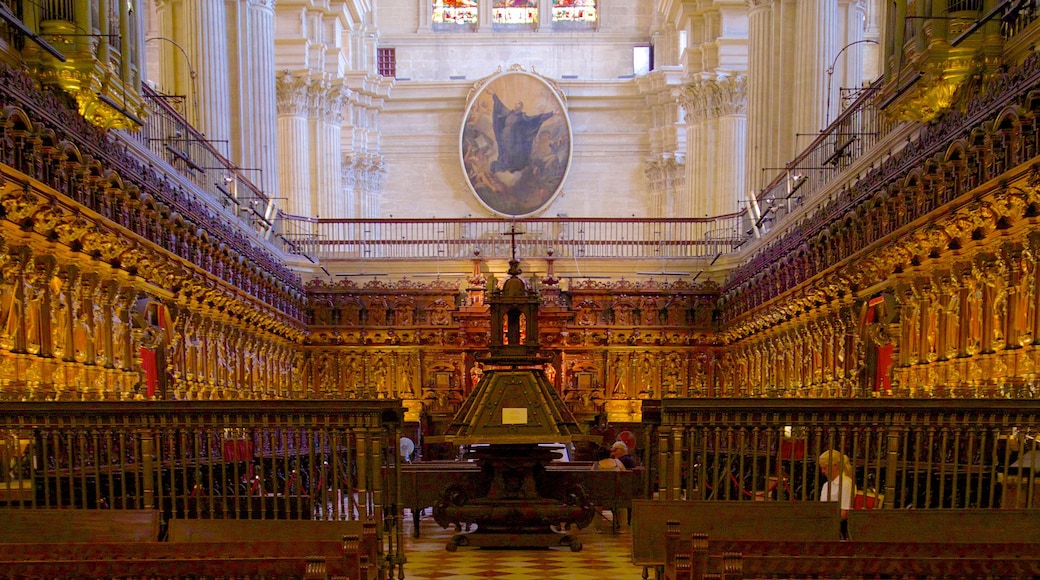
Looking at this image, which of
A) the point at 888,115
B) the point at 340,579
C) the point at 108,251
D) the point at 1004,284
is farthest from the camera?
the point at 888,115

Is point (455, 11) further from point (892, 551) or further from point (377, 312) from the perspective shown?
point (892, 551)

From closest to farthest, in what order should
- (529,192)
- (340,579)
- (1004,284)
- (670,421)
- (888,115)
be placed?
(340,579)
(670,421)
(1004,284)
(888,115)
(529,192)

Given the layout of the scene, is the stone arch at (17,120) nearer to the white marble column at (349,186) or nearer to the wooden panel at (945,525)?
the wooden panel at (945,525)

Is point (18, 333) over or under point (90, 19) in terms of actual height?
under

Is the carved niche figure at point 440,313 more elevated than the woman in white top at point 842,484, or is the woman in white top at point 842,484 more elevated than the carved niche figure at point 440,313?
the carved niche figure at point 440,313

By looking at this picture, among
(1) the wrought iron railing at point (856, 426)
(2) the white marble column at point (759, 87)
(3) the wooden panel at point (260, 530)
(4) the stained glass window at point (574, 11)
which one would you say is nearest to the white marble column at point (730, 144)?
(2) the white marble column at point (759, 87)

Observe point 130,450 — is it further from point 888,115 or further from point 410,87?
point 410,87

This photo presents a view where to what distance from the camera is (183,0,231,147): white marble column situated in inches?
873

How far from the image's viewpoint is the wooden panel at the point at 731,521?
6.39 metres

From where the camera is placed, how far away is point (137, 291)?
13.8 metres

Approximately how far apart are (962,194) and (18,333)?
8.76m

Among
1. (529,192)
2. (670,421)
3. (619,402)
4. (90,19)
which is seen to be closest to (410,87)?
(529,192)

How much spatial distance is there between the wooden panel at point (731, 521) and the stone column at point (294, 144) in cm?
2669

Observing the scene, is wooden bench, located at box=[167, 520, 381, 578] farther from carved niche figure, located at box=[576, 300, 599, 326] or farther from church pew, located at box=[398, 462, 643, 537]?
carved niche figure, located at box=[576, 300, 599, 326]
